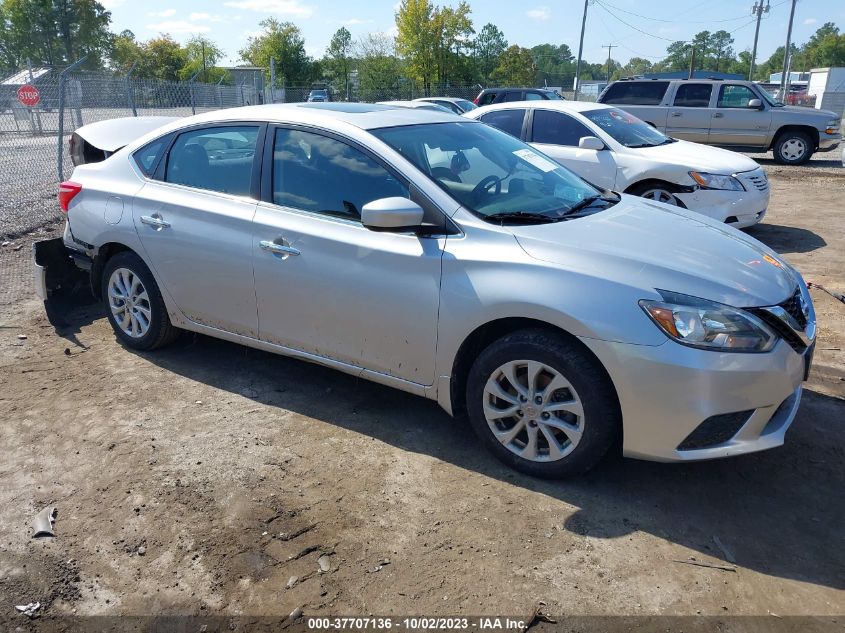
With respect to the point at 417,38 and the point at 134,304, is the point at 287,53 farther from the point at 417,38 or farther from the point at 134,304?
the point at 134,304

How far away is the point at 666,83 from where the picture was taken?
51.9ft

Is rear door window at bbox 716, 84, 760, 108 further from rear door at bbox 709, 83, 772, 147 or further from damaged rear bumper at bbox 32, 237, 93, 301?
damaged rear bumper at bbox 32, 237, 93, 301

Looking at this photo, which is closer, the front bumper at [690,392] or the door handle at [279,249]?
the front bumper at [690,392]

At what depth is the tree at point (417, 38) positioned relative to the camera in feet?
153

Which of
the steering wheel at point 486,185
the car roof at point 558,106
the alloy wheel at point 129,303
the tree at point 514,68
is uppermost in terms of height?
the tree at point 514,68

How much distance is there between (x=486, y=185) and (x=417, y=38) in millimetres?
47137

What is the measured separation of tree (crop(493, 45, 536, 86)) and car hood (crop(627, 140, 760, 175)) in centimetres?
4628

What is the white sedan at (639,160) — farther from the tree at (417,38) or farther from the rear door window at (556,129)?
the tree at (417,38)

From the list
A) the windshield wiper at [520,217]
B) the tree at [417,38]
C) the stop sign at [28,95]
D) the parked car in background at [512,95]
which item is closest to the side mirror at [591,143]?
the windshield wiper at [520,217]

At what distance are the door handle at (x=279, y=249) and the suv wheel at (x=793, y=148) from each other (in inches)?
598

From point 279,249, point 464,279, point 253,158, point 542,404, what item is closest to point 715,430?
point 542,404

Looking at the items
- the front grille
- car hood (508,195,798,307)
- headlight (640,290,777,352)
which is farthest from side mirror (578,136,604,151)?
the front grille

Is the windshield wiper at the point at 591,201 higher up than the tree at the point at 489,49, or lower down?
lower down

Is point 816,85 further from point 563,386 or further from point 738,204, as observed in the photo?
point 563,386
